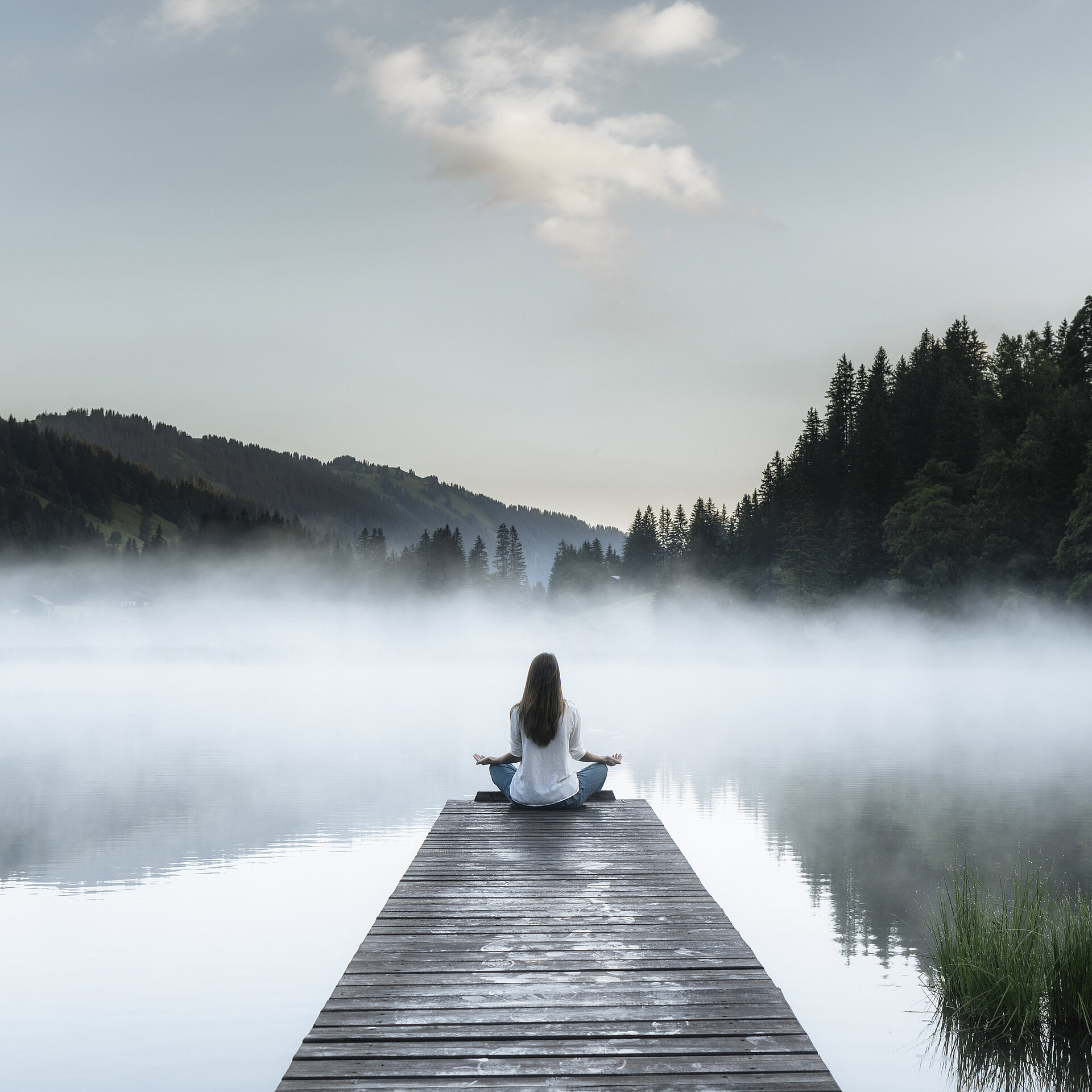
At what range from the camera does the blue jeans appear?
Answer: 431 inches

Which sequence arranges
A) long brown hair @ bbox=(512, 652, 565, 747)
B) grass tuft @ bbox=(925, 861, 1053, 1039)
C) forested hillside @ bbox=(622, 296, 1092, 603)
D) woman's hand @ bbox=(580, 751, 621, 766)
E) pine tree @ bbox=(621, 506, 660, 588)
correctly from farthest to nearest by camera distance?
pine tree @ bbox=(621, 506, 660, 588) → forested hillside @ bbox=(622, 296, 1092, 603) → woman's hand @ bbox=(580, 751, 621, 766) → long brown hair @ bbox=(512, 652, 565, 747) → grass tuft @ bbox=(925, 861, 1053, 1039)

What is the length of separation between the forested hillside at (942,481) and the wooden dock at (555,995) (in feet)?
167

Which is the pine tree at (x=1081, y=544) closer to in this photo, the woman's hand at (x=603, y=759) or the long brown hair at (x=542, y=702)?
the woman's hand at (x=603, y=759)

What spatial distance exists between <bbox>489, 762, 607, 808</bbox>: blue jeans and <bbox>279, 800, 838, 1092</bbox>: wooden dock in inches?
106

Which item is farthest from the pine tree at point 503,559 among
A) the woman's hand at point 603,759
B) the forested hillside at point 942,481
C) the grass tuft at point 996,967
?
the grass tuft at point 996,967

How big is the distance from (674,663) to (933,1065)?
338 ft

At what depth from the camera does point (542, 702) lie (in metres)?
9.31

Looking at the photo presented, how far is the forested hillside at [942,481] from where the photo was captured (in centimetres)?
5891

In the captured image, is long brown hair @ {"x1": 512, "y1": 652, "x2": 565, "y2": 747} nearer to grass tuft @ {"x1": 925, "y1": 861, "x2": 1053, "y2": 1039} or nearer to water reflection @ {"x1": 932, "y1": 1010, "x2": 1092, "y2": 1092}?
grass tuft @ {"x1": 925, "y1": 861, "x2": 1053, "y2": 1039}

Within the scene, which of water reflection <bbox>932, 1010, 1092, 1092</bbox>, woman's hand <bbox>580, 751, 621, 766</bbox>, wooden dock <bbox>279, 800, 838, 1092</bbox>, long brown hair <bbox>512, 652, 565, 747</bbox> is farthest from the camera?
woman's hand <bbox>580, 751, 621, 766</bbox>

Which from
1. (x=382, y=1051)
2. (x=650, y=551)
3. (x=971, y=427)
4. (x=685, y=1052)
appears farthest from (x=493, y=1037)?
(x=650, y=551)

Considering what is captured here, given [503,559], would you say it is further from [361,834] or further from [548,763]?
[548,763]

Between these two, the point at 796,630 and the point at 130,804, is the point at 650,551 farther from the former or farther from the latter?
the point at 130,804

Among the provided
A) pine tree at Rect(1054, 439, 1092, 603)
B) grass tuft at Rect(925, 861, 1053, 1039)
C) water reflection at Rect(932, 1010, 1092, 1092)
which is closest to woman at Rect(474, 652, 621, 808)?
grass tuft at Rect(925, 861, 1053, 1039)
